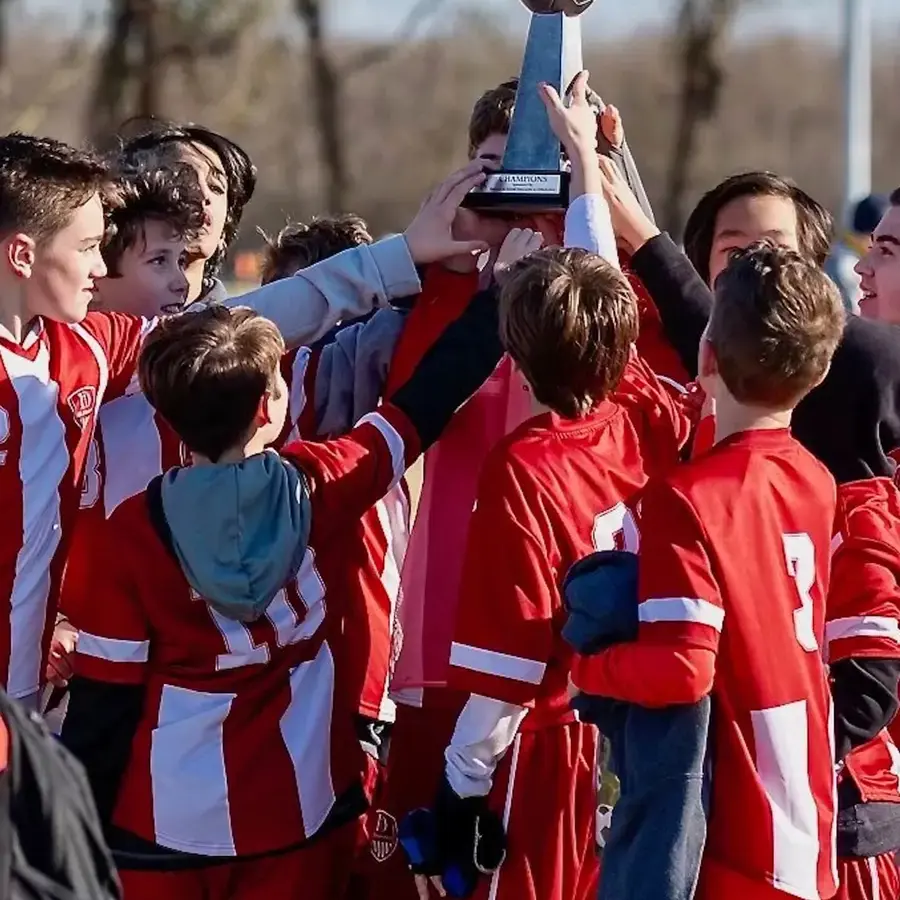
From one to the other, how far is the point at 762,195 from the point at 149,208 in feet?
4.52

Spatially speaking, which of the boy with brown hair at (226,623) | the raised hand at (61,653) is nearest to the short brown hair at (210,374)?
the boy with brown hair at (226,623)

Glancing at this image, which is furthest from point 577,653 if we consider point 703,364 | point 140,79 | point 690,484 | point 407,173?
point 407,173

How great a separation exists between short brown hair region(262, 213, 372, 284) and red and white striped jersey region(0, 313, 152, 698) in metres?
1.06

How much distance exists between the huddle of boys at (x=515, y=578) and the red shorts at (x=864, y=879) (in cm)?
1

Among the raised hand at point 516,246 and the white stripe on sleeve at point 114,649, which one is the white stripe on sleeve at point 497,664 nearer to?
the white stripe on sleeve at point 114,649

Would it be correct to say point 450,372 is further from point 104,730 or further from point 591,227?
point 104,730

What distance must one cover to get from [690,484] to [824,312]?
0.41 meters

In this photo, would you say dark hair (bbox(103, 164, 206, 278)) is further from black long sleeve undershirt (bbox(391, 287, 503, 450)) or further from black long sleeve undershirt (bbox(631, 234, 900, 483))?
black long sleeve undershirt (bbox(631, 234, 900, 483))

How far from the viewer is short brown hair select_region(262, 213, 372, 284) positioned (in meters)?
4.52

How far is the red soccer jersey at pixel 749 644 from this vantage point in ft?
8.99

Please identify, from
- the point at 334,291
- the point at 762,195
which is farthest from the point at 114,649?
the point at 762,195

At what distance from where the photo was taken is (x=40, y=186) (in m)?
3.43

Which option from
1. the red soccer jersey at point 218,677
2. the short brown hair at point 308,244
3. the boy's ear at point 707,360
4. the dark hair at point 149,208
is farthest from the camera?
the short brown hair at point 308,244

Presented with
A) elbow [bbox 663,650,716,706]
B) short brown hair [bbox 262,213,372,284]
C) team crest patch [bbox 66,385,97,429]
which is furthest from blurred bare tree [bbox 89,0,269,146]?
elbow [bbox 663,650,716,706]
